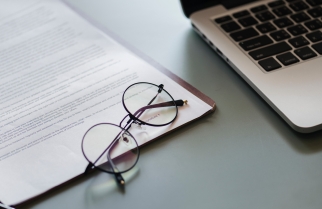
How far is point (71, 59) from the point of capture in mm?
719

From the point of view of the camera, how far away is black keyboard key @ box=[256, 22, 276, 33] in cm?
72

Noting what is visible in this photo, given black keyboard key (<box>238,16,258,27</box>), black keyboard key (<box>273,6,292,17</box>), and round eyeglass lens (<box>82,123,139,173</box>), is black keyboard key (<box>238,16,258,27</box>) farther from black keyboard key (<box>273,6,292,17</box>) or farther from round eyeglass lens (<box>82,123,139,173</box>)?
round eyeglass lens (<box>82,123,139,173</box>)

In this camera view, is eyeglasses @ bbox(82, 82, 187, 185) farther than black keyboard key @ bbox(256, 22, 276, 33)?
No

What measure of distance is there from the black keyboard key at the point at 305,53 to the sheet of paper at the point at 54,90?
0.63ft

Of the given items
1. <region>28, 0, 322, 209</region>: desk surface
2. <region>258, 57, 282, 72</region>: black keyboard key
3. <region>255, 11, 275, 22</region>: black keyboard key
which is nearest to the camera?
<region>28, 0, 322, 209</region>: desk surface

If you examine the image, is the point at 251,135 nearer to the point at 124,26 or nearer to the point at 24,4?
the point at 124,26

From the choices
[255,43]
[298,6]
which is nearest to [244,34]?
[255,43]

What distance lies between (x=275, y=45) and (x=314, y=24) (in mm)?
102

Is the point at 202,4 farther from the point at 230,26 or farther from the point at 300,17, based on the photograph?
the point at 300,17

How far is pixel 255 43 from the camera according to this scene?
69cm

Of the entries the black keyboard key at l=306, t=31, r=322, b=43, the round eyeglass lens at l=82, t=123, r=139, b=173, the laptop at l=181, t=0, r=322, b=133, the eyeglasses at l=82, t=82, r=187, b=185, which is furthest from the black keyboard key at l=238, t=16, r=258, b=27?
the round eyeglass lens at l=82, t=123, r=139, b=173

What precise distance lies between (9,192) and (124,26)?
1.42ft

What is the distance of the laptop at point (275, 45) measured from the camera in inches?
23.2

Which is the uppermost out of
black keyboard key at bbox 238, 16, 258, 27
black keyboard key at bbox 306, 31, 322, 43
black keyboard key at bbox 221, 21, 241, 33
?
black keyboard key at bbox 306, 31, 322, 43
